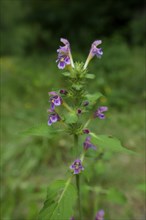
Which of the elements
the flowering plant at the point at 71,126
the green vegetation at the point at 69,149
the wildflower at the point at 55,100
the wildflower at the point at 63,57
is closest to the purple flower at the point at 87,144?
the flowering plant at the point at 71,126

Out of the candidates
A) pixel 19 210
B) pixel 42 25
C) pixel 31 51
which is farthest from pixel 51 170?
pixel 31 51

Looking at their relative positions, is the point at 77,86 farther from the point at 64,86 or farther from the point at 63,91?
the point at 64,86

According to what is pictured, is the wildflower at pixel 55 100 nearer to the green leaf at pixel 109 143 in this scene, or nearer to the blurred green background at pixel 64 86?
the blurred green background at pixel 64 86

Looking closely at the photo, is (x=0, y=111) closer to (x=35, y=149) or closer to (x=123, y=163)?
(x=35, y=149)

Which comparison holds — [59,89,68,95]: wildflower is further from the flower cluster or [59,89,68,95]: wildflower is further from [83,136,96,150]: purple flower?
[83,136,96,150]: purple flower

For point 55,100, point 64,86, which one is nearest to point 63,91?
point 55,100

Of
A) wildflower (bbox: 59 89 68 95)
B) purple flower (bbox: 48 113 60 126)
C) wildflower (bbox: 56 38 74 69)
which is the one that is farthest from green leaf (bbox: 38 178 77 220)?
wildflower (bbox: 56 38 74 69)
